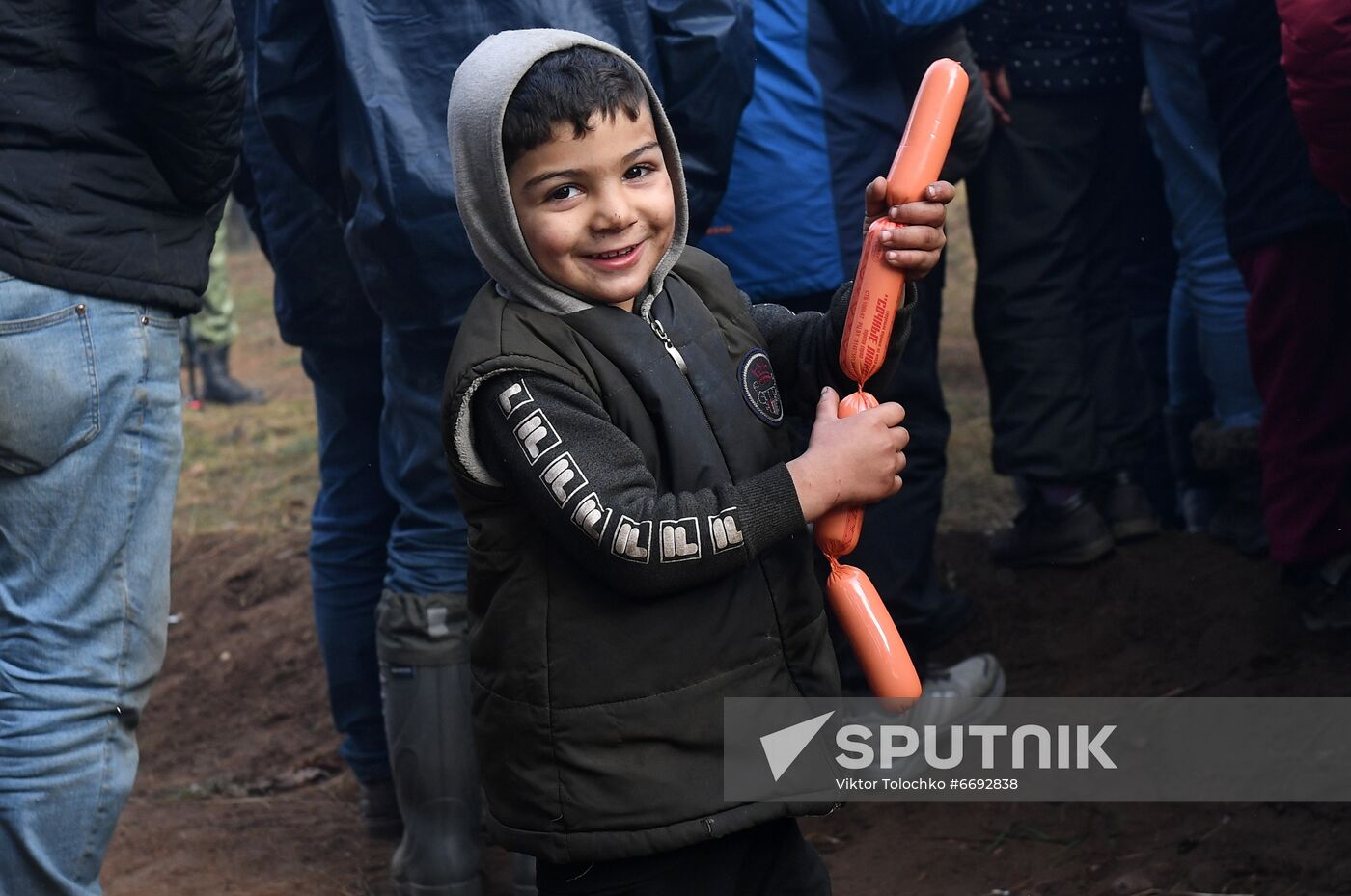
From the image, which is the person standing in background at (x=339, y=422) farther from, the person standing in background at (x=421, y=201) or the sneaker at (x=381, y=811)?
the person standing in background at (x=421, y=201)

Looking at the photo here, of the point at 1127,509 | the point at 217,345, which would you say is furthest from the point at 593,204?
the point at 217,345

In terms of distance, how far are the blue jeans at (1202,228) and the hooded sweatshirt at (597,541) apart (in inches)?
83.1

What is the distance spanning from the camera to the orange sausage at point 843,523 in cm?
212

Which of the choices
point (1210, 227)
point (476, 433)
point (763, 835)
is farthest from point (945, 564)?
point (476, 433)

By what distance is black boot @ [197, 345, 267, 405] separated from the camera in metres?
8.98

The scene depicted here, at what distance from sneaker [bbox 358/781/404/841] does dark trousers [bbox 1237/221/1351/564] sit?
6.62 feet

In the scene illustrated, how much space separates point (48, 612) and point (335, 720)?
1197 mm

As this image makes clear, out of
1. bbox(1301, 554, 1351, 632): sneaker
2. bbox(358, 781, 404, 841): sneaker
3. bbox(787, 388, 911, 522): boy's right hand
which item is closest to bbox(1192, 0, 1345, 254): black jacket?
bbox(1301, 554, 1351, 632): sneaker

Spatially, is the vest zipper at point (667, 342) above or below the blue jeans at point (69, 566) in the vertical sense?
above

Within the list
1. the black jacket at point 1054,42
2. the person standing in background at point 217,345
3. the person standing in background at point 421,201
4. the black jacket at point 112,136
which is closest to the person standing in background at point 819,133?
the person standing in background at point 421,201

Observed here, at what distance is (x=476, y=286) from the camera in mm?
2887

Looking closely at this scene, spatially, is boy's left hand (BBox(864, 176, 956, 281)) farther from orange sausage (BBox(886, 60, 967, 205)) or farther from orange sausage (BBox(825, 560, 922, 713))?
orange sausage (BBox(825, 560, 922, 713))

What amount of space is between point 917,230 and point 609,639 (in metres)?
0.65

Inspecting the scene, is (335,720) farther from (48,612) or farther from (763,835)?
(763,835)
